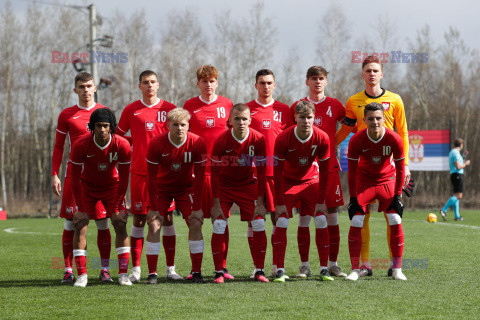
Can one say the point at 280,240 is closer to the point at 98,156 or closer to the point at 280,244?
the point at 280,244

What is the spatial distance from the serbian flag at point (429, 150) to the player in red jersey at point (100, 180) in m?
16.1

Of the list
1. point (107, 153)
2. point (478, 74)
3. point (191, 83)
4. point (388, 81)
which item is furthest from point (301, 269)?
point (478, 74)

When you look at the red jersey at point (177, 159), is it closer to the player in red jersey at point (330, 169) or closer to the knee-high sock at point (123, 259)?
the knee-high sock at point (123, 259)

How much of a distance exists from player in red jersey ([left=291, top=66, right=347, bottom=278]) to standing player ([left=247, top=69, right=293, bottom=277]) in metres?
0.19

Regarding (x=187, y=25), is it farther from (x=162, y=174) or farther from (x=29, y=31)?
(x=162, y=174)

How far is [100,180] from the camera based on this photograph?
20.7ft

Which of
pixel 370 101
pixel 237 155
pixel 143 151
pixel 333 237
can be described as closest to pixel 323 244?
pixel 333 237

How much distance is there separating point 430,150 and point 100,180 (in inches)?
700

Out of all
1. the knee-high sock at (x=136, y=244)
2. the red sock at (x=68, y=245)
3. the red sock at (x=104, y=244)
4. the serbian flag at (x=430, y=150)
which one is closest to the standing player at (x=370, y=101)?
the knee-high sock at (x=136, y=244)

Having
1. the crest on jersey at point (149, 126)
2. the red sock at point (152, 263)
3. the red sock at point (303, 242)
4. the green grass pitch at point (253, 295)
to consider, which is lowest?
the green grass pitch at point (253, 295)

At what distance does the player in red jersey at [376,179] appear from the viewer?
6258 millimetres

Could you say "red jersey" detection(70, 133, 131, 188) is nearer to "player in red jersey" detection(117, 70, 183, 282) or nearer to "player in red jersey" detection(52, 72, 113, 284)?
"player in red jersey" detection(52, 72, 113, 284)

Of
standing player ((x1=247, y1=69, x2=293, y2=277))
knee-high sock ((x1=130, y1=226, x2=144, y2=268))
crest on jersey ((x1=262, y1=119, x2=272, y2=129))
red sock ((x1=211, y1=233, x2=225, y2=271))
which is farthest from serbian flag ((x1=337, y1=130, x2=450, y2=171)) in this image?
red sock ((x1=211, y1=233, x2=225, y2=271))

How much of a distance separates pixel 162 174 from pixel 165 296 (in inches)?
59.0
